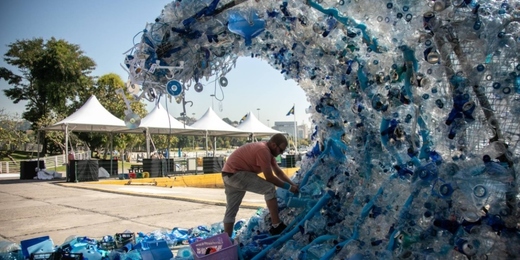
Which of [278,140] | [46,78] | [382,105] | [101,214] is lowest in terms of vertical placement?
[101,214]

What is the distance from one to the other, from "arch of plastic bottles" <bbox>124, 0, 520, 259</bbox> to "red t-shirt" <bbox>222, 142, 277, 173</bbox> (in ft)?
1.60

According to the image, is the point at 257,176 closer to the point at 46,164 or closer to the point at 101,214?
the point at 101,214

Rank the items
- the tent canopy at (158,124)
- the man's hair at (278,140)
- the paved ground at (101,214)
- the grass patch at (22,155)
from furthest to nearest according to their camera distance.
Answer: the grass patch at (22,155) → the tent canopy at (158,124) → the paved ground at (101,214) → the man's hair at (278,140)

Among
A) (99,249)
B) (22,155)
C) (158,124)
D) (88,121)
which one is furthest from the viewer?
(22,155)

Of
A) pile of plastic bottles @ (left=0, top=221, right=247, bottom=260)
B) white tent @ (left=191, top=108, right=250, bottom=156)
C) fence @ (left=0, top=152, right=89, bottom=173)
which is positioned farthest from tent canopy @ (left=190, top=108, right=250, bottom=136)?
pile of plastic bottles @ (left=0, top=221, right=247, bottom=260)

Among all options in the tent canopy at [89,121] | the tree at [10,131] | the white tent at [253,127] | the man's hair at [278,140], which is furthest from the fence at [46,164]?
the man's hair at [278,140]

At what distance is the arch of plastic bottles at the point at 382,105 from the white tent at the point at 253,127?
797 inches

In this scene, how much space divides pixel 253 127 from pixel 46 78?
21.4 meters

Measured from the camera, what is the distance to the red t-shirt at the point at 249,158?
4.16 metres

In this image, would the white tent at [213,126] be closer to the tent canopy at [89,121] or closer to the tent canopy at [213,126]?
the tent canopy at [213,126]

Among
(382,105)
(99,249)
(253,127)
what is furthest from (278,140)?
(253,127)

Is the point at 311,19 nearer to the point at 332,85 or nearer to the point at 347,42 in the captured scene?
the point at 347,42

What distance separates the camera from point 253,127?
25125mm

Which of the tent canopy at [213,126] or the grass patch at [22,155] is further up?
the tent canopy at [213,126]
